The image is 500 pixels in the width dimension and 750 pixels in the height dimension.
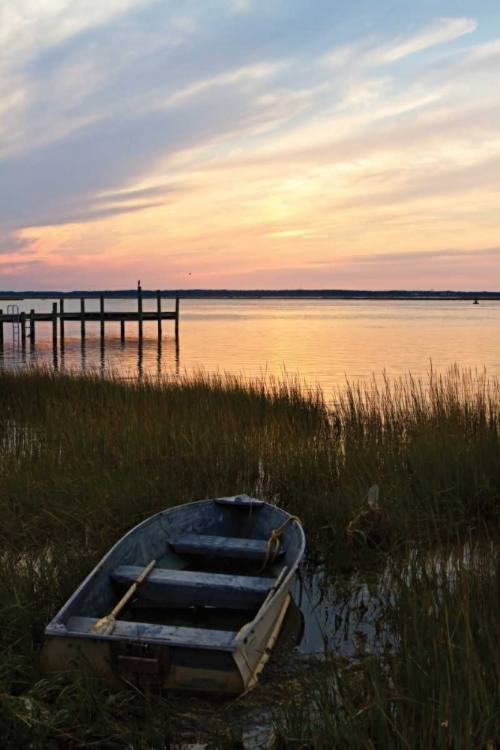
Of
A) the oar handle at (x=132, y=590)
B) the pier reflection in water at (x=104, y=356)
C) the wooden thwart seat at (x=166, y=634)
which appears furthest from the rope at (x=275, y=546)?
the pier reflection in water at (x=104, y=356)

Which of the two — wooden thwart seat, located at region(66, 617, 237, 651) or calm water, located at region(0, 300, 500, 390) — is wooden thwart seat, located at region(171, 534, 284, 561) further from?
calm water, located at region(0, 300, 500, 390)

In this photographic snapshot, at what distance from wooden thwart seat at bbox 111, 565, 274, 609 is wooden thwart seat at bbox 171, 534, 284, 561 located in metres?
0.72

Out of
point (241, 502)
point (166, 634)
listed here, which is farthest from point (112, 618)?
point (241, 502)

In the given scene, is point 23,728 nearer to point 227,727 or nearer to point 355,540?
point 227,727

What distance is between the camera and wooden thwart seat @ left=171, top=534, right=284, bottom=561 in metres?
5.60

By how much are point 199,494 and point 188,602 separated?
2.54m

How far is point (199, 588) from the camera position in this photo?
15.6 feet

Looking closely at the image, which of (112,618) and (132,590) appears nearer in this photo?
(112,618)

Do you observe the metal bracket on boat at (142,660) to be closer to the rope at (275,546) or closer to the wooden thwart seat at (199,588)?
the wooden thwart seat at (199,588)

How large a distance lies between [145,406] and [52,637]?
→ 8.33 metres

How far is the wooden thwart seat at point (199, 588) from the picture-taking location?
4711 mm

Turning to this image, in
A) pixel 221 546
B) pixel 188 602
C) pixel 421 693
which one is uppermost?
pixel 421 693

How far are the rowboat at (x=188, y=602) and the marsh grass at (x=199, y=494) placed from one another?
19cm

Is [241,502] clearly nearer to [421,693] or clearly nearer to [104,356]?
[421,693]
